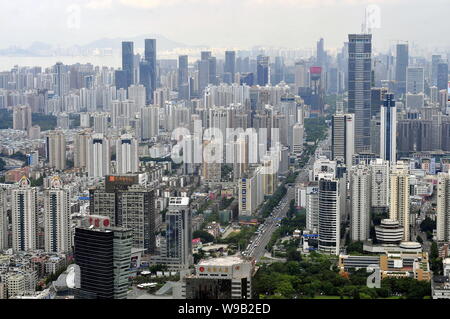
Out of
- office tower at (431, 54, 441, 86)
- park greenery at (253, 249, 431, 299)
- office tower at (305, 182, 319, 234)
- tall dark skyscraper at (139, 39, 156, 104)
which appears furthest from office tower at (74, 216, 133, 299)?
tall dark skyscraper at (139, 39, 156, 104)

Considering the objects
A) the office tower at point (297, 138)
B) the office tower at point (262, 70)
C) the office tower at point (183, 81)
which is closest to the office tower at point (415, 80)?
the office tower at point (297, 138)

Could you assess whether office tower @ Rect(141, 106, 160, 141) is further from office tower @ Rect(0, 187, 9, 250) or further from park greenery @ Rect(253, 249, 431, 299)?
park greenery @ Rect(253, 249, 431, 299)

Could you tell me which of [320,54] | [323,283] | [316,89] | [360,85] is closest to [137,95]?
[316,89]

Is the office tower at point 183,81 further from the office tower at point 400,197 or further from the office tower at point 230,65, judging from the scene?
the office tower at point 400,197

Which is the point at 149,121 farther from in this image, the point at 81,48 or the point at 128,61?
the point at 81,48
